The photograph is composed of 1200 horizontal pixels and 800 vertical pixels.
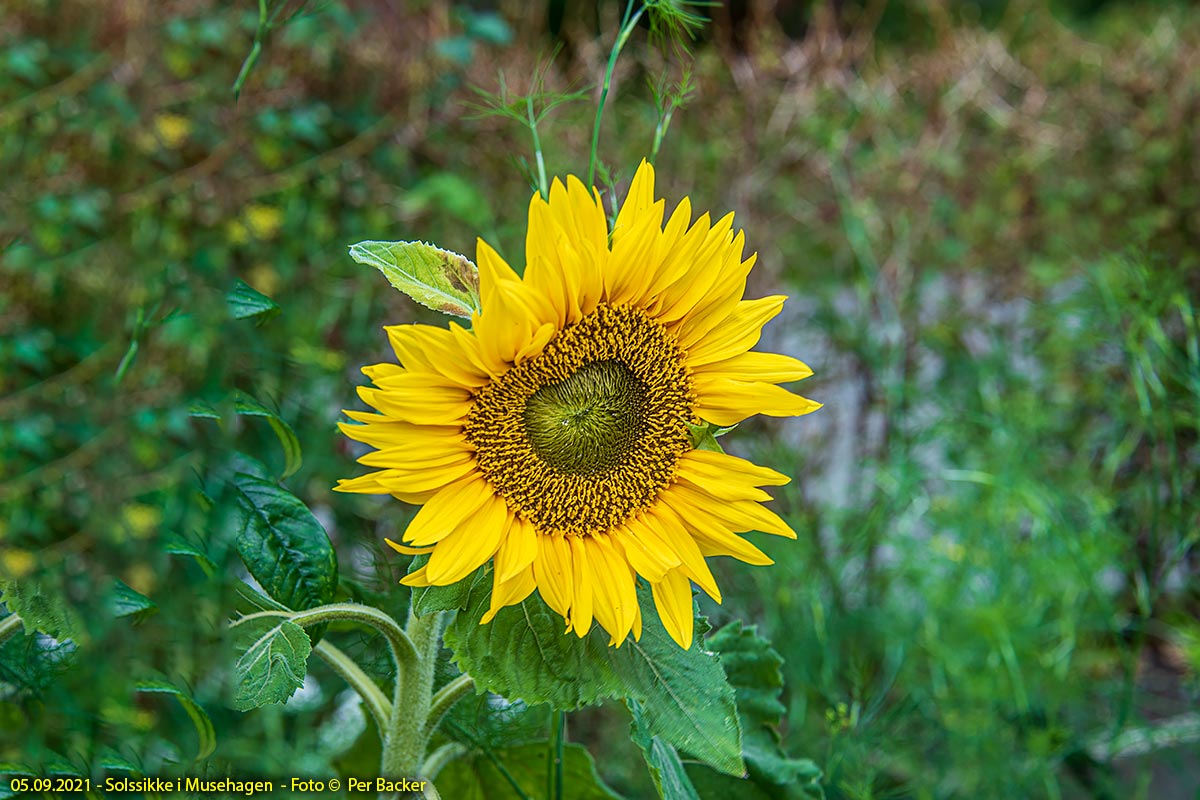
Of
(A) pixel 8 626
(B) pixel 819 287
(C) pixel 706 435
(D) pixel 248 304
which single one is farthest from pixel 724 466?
(B) pixel 819 287

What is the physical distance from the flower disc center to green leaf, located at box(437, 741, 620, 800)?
31 centimetres

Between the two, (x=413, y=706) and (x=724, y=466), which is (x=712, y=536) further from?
(x=413, y=706)

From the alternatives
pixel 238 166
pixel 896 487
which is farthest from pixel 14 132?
pixel 896 487

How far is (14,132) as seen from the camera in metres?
2.52

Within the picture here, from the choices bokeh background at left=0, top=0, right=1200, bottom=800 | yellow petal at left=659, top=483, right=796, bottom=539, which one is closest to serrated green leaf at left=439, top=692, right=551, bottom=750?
yellow petal at left=659, top=483, right=796, bottom=539

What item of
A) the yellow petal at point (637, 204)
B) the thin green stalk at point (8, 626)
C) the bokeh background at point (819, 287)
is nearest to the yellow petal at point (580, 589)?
the yellow petal at point (637, 204)

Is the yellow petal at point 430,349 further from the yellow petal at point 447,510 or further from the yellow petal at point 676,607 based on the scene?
the yellow petal at point 676,607

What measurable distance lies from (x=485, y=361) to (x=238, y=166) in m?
2.26

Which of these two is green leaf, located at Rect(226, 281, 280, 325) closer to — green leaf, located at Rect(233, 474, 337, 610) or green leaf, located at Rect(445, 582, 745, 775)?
green leaf, located at Rect(233, 474, 337, 610)

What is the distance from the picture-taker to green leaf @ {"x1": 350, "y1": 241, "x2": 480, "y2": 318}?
0.70m

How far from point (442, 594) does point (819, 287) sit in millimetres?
2350

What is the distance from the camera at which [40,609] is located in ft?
2.04

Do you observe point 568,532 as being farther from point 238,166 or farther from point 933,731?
point 238,166

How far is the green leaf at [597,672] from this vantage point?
0.68 m
